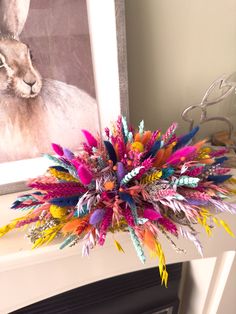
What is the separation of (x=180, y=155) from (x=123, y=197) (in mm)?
144

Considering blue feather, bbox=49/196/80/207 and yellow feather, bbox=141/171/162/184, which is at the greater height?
yellow feather, bbox=141/171/162/184

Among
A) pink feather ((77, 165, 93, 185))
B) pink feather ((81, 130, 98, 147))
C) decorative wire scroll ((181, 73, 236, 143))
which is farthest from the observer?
decorative wire scroll ((181, 73, 236, 143))

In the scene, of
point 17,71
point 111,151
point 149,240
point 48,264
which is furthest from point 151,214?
point 17,71

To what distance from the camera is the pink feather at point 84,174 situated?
47 cm

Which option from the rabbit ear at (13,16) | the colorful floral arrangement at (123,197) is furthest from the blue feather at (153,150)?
the rabbit ear at (13,16)

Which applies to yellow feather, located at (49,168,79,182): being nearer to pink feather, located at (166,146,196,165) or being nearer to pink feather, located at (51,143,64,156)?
pink feather, located at (51,143,64,156)

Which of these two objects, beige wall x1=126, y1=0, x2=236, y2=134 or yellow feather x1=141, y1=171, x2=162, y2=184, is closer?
yellow feather x1=141, y1=171, x2=162, y2=184

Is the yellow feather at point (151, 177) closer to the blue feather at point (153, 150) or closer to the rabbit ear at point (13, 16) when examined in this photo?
the blue feather at point (153, 150)

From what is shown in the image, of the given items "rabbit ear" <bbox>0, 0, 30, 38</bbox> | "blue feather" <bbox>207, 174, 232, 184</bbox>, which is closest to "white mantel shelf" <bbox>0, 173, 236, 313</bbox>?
"blue feather" <bbox>207, 174, 232, 184</bbox>

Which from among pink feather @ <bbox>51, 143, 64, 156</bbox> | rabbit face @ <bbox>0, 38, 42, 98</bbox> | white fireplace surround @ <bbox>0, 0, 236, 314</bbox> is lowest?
white fireplace surround @ <bbox>0, 0, 236, 314</bbox>

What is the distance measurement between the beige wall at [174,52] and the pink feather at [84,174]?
0.32m

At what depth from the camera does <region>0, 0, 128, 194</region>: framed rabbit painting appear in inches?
20.9

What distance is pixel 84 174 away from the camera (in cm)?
47

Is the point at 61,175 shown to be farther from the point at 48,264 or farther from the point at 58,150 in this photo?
the point at 48,264
